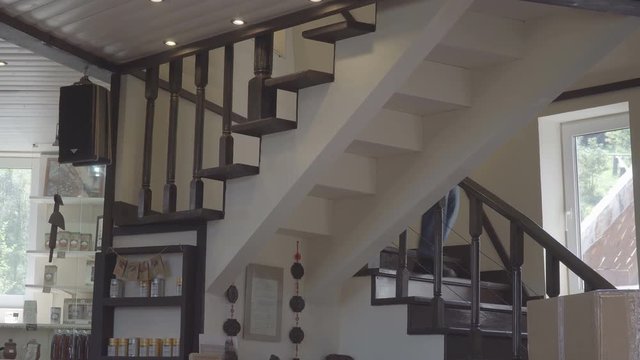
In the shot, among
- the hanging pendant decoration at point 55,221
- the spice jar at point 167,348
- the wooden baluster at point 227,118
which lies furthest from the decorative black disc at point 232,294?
the hanging pendant decoration at point 55,221

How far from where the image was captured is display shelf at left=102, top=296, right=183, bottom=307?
5151 millimetres

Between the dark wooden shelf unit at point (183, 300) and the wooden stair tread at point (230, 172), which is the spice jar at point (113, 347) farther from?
the wooden stair tread at point (230, 172)

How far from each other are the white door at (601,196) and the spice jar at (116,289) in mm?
3418

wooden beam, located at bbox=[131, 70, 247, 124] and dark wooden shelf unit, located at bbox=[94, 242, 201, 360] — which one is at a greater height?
wooden beam, located at bbox=[131, 70, 247, 124]

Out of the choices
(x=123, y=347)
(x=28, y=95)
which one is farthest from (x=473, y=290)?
(x=28, y=95)

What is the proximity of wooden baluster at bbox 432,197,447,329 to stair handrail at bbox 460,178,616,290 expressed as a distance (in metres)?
0.21

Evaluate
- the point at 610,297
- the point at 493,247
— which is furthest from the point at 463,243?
the point at 610,297

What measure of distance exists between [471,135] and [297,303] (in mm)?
1492

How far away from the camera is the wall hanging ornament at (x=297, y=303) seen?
5691 millimetres

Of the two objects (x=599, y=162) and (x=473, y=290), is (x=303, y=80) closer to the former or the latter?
(x=473, y=290)

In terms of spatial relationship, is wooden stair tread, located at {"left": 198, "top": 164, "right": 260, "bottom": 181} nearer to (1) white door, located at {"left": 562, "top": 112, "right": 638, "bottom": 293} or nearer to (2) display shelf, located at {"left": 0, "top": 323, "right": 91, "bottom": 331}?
(2) display shelf, located at {"left": 0, "top": 323, "right": 91, "bottom": 331}

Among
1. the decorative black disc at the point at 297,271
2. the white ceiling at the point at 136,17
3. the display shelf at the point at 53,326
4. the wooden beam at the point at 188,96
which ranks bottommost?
the display shelf at the point at 53,326

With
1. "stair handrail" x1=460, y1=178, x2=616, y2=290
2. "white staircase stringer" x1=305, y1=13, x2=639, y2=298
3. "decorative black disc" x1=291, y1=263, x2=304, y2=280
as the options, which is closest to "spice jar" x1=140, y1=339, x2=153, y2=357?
"decorative black disc" x1=291, y1=263, x2=304, y2=280

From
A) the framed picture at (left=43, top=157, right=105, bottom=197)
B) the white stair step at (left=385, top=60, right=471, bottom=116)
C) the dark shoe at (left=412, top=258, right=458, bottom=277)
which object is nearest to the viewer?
A: the white stair step at (left=385, top=60, right=471, bottom=116)
